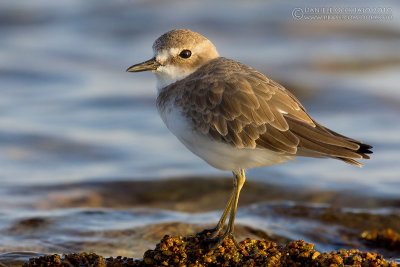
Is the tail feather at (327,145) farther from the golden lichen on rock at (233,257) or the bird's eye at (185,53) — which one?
the bird's eye at (185,53)

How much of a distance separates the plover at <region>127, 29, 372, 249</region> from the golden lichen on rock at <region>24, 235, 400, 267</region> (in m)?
0.24

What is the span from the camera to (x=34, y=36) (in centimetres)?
1866

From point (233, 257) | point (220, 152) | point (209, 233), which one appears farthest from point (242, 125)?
point (233, 257)

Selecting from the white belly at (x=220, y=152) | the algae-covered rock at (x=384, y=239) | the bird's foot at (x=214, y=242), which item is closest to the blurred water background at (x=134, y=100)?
the algae-covered rock at (x=384, y=239)

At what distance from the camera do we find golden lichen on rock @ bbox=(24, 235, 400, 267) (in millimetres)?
5168

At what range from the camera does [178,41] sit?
6.52 metres

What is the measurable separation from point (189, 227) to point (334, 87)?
8573 millimetres

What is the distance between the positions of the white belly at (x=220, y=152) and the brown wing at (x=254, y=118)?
6 cm

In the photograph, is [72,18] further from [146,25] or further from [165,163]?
[165,163]

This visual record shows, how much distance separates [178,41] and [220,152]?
1.35 m

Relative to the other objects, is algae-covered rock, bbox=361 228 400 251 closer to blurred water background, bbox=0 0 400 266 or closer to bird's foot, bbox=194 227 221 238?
blurred water background, bbox=0 0 400 266

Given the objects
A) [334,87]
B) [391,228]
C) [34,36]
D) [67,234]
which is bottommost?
[67,234]

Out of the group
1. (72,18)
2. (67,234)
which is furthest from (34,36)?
(67,234)

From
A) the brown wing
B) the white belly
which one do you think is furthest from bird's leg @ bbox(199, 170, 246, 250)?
the brown wing
